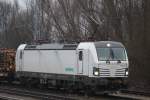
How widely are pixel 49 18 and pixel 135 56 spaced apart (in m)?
15.4

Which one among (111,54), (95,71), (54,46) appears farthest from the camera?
(54,46)

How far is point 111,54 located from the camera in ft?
78.8

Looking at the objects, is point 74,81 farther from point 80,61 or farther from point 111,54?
point 111,54

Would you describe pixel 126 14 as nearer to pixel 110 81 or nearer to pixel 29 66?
pixel 29 66

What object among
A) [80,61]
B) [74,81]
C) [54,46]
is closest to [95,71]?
[80,61]

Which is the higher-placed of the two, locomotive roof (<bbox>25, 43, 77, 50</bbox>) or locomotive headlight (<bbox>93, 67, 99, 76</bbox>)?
locomotive roof (<bbox>25, 43, 77, 50</bbox>)

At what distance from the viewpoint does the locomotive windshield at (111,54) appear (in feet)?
77.8

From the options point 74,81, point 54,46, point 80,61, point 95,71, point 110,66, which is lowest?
point 74,81

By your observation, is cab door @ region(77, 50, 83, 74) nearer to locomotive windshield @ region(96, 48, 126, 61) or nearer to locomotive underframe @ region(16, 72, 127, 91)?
locomotive underframe @ region(16, 72, 127, 91)

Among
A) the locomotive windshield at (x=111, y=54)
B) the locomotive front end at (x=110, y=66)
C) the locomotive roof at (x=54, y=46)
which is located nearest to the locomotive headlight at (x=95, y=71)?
the locomotive front end at (x=110, y=66)

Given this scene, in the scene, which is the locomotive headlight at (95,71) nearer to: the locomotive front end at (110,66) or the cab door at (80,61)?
the locomotive front end at (110,66)

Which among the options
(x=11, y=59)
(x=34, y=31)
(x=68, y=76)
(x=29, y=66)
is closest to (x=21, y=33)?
(x=34, y=31)

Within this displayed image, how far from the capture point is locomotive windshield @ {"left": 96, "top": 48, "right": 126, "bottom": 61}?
23.7 meters

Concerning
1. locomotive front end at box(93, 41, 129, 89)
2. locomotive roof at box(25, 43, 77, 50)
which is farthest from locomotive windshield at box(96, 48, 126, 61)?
locomotive roof at box(25, 43, 77, 50)
